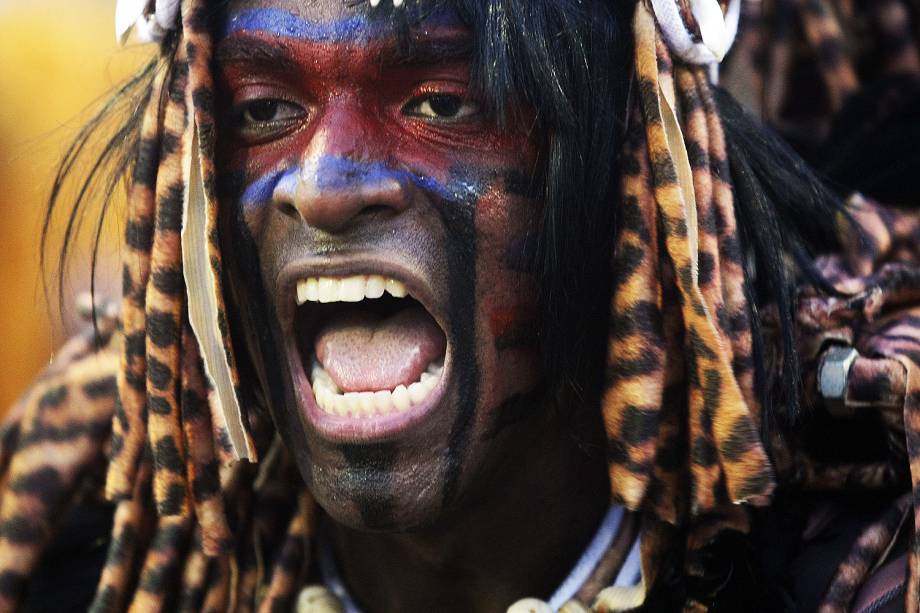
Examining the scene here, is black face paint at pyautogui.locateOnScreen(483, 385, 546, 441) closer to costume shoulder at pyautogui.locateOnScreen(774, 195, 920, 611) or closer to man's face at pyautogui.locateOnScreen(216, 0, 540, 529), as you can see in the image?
man's face at pyautogui.locateOnScreen(216, 0, 540, 529)

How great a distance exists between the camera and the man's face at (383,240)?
183 cm

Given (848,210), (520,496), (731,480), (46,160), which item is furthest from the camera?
(46,160)

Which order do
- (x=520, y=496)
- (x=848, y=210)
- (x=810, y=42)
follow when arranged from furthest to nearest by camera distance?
(x=810, y=42)
(x=848, y=210)
(x=520, y=496)

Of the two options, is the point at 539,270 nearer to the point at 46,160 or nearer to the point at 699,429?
the point at 699,429

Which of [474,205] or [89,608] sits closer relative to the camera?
[474,205]

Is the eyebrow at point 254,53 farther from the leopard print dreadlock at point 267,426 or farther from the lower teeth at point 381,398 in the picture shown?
the lower teeth at point 381,398

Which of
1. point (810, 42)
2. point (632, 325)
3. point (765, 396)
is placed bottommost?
point (765, 396)

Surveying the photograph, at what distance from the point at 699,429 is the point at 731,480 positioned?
0.08 m

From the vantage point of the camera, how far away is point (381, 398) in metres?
1.86

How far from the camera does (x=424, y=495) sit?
188 cm

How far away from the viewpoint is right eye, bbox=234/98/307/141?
6.34 feet

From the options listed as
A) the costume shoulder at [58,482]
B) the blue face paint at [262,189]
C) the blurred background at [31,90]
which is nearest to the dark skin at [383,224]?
the blue face paint at [262,189]

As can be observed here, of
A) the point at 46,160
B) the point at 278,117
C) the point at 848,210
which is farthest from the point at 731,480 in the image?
the point at 46,160

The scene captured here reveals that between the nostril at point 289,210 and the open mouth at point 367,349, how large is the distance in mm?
94
